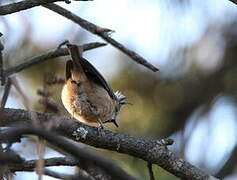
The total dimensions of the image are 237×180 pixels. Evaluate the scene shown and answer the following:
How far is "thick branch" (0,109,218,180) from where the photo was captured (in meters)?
2.29

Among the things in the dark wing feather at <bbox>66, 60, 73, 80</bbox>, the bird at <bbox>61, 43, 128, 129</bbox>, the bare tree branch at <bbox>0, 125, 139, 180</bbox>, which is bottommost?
the bird at <bbox>61, 43, 128, 129</bbox>

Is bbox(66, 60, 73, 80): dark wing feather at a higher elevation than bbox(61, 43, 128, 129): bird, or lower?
higher

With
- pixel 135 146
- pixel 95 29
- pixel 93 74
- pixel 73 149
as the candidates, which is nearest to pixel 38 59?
pixel 95 29

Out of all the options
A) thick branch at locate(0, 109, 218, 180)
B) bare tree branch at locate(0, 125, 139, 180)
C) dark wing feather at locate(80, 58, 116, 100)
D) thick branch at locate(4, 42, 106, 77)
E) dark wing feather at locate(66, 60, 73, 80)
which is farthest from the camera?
dark wing feather at locate(66, 60, 73, 80)

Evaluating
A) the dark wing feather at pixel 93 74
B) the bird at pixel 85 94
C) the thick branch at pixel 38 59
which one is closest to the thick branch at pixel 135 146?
the thick branch at pixel 38 59

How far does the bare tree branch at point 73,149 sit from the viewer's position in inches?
39.9

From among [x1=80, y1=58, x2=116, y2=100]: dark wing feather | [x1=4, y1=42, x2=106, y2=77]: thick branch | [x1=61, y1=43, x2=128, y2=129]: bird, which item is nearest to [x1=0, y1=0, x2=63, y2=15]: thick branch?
[x1=4, y1=42, x2=106, y2=77]: thick branch

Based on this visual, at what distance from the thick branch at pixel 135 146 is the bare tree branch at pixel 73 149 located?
3.78ft

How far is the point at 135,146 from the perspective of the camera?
7.75 feet

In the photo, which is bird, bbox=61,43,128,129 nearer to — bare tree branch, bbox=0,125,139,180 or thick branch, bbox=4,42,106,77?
thick branch, bbox=4,42,106,77

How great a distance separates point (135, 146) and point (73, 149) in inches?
52.6

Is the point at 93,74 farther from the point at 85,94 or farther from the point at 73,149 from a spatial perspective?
the point at 73,149

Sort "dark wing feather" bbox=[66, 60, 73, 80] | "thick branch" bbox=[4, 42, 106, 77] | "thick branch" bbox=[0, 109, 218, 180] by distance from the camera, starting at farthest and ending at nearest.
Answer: "dark wing feather" bbox=[66, 60, 73, 80] < "thick branch" bbox=[4, 42, 106, 77] < "thick branch" bbox=[0, 109, 218, 180]

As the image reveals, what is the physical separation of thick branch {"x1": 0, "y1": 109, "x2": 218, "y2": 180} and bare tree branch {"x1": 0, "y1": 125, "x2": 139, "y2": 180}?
1.15m
